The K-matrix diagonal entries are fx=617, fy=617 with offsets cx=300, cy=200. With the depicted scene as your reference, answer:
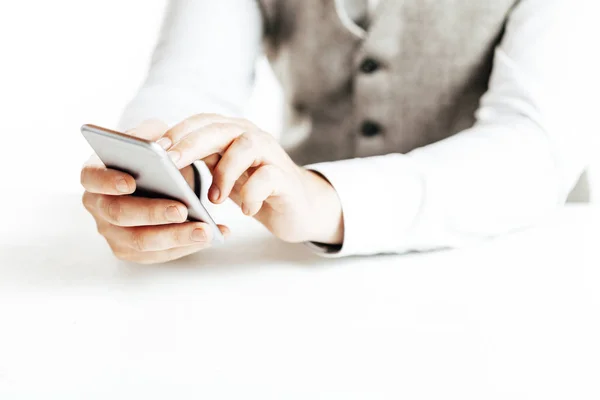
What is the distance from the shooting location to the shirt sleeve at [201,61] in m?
0.72

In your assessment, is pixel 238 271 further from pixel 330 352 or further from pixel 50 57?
pixel 50 57

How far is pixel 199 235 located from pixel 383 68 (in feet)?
1.30

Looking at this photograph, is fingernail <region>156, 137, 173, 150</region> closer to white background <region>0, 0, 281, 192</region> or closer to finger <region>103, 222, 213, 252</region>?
finger <region>103, 222, 213, 252</region>

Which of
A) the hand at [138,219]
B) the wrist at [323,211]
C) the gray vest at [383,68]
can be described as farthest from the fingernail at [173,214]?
the gray vest at [383,68]

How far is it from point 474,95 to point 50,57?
109 cm

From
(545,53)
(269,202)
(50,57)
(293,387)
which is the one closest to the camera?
(293,387)

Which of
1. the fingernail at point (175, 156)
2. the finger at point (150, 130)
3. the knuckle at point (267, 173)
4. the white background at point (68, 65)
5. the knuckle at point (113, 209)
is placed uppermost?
the fingernail at point (175, 156)

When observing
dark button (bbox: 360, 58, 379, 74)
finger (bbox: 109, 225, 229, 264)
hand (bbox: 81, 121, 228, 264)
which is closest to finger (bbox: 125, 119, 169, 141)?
hand (bbox: 81, 121, 228, 264)

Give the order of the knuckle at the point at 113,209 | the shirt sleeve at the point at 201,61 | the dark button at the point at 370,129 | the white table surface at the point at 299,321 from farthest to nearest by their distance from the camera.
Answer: the dark button at the point at 370,129, the shirt sleeve at the point at 201,61, the knuckle at the point at 113,209, the white table surface at the point at 299,321

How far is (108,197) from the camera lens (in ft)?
1.74

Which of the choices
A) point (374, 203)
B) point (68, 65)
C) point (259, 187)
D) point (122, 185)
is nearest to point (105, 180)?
point (122, 185)

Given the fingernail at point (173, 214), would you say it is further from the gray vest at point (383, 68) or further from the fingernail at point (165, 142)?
the gray vest at point (383, 68)

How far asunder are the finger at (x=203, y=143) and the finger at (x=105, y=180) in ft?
0.14

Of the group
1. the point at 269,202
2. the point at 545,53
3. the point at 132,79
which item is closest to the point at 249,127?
the point at 269,202
